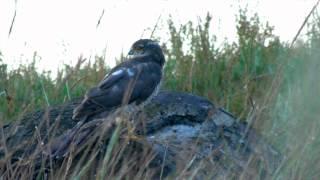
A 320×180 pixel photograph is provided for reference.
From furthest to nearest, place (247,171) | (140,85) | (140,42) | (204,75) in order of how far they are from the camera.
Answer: (204,75), (140,42), (140,85), (247,171)

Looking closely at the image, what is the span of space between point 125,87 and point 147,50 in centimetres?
102

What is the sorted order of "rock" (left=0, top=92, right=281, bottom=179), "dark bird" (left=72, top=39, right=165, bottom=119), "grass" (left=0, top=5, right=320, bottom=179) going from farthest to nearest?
"grass" (left=0, top=5, right=320, bottom=179), "dark bird" (left=72, top=39, right=165, bottom=119), "rock" (left=0, top=92, right=281, bottom=179)

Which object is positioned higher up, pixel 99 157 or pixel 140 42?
pixel 140 42

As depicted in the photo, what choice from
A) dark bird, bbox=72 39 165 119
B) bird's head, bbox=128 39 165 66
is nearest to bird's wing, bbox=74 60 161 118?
dark bird, bbox=72 39 165 119

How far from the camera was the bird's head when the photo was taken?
21.8 ft

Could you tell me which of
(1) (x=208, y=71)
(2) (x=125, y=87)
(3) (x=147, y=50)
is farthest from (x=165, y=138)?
(1) (x=208, y=71)

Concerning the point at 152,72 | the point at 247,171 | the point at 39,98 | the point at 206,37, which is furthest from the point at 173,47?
the point at 247,171

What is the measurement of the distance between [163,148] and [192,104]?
27.5 inches

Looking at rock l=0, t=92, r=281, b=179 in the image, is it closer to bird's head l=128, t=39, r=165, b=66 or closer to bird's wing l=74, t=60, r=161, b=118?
bird's wing l=74, t=60, r=161, b=118

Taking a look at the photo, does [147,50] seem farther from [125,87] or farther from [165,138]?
[165,138]

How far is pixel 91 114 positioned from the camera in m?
5.48

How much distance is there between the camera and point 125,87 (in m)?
5.67

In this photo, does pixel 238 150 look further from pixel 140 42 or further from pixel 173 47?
pixel 173 47

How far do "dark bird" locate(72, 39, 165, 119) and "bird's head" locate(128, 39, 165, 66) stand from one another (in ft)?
0.03
